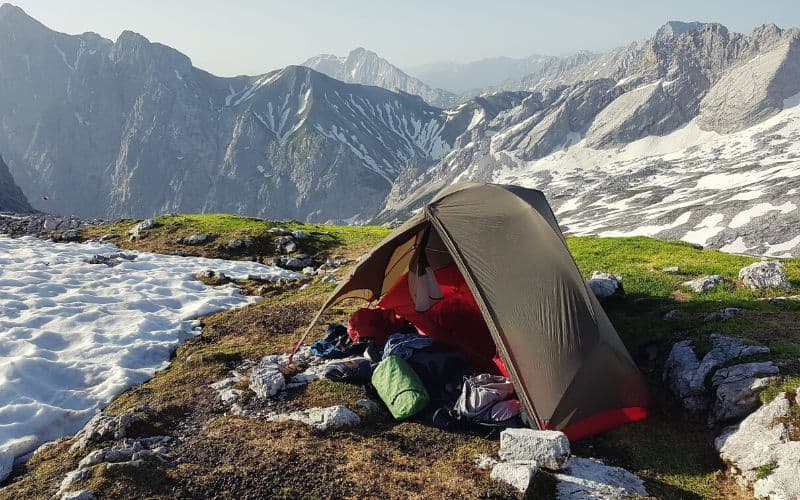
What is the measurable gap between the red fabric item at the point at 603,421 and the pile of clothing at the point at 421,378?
1.14m

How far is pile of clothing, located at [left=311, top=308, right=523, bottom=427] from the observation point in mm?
9570

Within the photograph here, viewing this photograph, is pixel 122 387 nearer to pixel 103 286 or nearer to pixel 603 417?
pixel 103 286

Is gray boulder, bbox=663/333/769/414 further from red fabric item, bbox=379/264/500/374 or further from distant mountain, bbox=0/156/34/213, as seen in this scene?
distant mountain, bbox=0/156/34/213

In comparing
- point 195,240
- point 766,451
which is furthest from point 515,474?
point 195,240

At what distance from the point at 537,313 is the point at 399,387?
3.46 m

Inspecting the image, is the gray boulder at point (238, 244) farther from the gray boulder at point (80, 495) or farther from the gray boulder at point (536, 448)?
the gray boulder at point (536, 448)

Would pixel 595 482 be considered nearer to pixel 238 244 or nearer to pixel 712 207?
pixel 238 244

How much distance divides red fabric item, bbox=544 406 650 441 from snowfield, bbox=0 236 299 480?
10.7 m

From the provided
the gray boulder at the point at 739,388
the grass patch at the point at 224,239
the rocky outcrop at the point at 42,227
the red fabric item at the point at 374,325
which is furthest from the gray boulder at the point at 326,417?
the rocky outcrop at the point at 42,227

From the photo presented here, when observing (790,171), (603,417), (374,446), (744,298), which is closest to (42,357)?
Result: (374,446)

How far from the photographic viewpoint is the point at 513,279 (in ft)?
34.8

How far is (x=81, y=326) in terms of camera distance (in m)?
15.1

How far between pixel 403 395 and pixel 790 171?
164m

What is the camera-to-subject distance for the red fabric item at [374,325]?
13445mm
